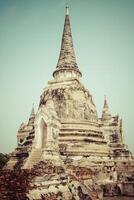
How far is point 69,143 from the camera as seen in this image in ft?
72.1

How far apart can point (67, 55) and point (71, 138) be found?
11747mm

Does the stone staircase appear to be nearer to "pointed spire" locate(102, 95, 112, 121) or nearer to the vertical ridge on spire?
the vertical ridge on spire

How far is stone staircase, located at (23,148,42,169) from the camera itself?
17797mm

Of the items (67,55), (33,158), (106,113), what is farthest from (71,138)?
(106,113)

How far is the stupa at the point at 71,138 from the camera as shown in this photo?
760 inches

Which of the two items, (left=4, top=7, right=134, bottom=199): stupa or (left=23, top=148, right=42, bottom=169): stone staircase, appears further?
(left=4, top=7, right=134, bottom=199): stupa

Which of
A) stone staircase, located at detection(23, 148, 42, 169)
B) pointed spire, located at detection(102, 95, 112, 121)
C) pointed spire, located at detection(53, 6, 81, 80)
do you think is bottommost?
stone staircase, located at detection(23, 148, 42, 169)

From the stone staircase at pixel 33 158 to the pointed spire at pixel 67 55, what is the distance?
12.2 metres

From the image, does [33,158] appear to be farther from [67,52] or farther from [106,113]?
[106,113]

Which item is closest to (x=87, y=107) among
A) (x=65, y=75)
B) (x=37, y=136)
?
(x=65, y=75)

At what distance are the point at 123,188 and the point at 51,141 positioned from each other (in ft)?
21.9

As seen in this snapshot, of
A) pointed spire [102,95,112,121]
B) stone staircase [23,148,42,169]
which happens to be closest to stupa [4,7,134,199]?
stone staircase [23,148,42,169]

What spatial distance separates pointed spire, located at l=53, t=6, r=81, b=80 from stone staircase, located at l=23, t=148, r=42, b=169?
12186 millimetres

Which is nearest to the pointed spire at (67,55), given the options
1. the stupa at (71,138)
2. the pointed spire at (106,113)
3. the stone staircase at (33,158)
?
the stupa at (71,138)
